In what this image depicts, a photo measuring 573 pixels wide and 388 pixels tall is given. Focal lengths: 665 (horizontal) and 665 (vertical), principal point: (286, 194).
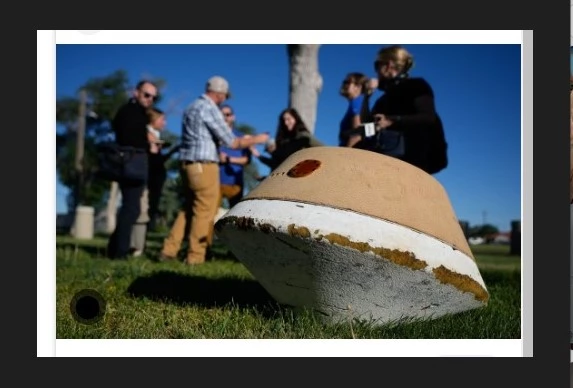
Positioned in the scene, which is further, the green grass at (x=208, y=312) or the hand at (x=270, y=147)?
the hand at (x=270, y=147)

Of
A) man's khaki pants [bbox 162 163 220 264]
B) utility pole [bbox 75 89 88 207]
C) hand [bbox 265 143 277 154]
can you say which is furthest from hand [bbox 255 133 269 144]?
utility pole [bbox 75 89 88 207]

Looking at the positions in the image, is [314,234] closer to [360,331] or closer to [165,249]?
[360,331]

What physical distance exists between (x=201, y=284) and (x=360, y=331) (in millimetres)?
1704

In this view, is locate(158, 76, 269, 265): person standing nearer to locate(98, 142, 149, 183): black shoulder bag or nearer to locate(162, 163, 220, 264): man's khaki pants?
locate(162, 163, 220, 264): man's khaki pants

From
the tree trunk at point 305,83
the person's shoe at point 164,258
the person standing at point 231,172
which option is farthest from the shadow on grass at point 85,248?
the tree trunk at point 305,83

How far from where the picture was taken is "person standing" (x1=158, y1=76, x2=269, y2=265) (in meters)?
5.79

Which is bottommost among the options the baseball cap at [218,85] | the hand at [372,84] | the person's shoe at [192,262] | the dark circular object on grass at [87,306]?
the dark circular object on grass at [87,306]

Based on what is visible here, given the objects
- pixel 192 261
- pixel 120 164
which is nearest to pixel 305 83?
pixel 120 164

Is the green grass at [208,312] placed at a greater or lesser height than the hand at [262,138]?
lesser

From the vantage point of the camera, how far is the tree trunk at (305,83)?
22.0ft

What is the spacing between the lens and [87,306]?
14.5ft

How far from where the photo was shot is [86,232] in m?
10.1

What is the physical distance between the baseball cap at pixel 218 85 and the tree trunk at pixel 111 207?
6953 millimetres

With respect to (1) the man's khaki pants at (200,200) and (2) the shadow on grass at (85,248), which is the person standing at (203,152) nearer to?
(1) the man's khaki pants at (200,200)
